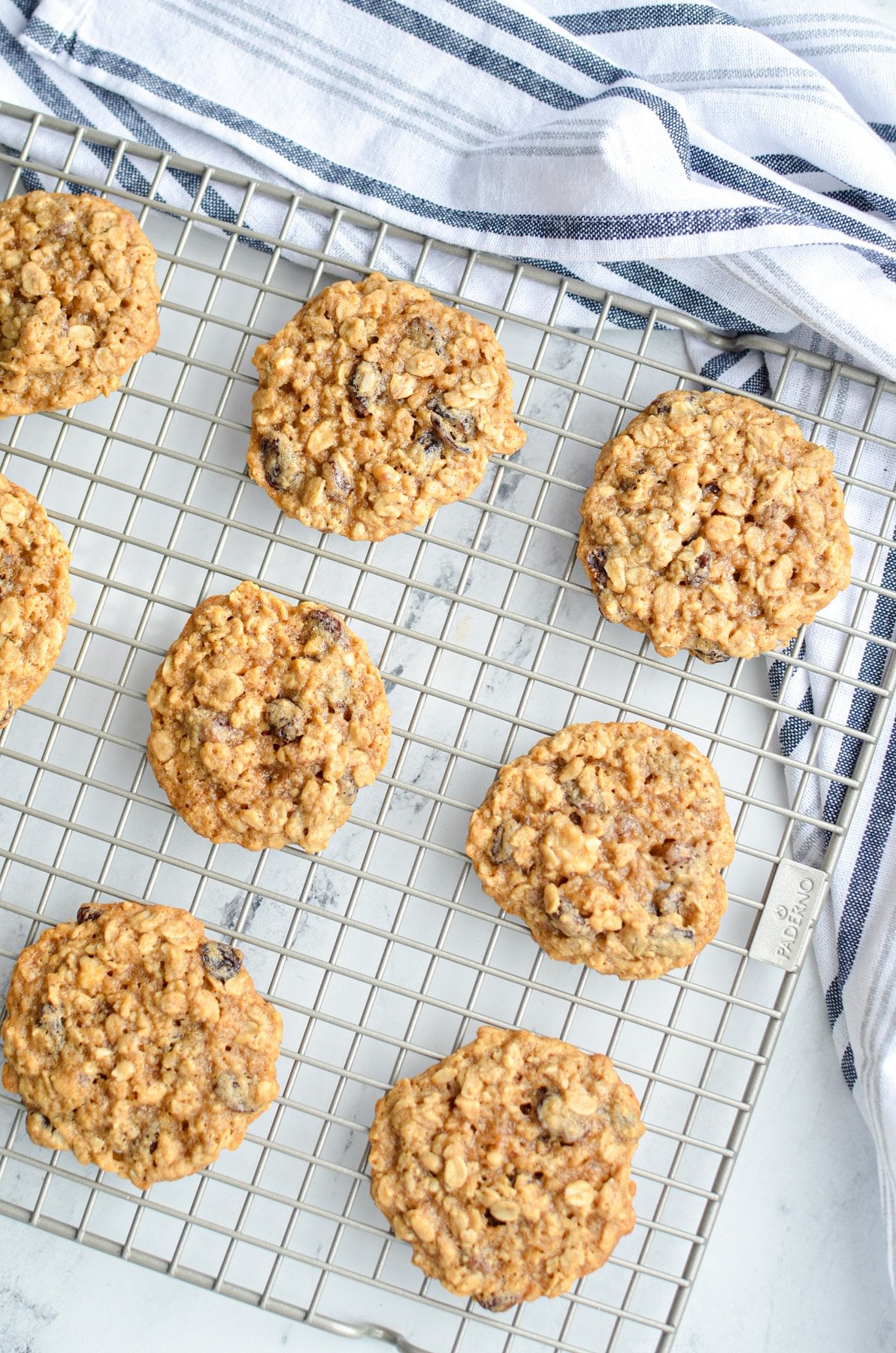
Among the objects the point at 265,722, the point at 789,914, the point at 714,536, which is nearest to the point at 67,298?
the point at 265,722

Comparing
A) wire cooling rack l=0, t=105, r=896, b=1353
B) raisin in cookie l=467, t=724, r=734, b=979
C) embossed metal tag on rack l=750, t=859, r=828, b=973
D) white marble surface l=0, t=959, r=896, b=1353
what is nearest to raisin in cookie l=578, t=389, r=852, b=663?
wire cooling rack l=0, t=105, r=896, b=1353

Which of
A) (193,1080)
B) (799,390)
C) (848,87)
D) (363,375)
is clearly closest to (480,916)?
(193,1080)

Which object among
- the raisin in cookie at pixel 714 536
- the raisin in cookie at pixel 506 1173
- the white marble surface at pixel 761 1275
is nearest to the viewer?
the raisin in cookie at pixel 506 1173

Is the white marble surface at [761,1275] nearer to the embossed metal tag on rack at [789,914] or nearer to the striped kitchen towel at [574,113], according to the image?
the striped kitchen towel at [574,113]

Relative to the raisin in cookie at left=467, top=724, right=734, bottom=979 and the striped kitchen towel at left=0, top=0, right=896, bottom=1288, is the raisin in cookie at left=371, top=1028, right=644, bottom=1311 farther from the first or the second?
the striped kitchen towel at left=0, top=0, right=896, bottom=1288

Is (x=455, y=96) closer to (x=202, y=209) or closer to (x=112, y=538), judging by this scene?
(x=202, y=209)

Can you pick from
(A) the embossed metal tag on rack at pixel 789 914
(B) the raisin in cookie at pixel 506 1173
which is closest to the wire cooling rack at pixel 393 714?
(A) the embossed metal tag on rack at pixel 789 914
